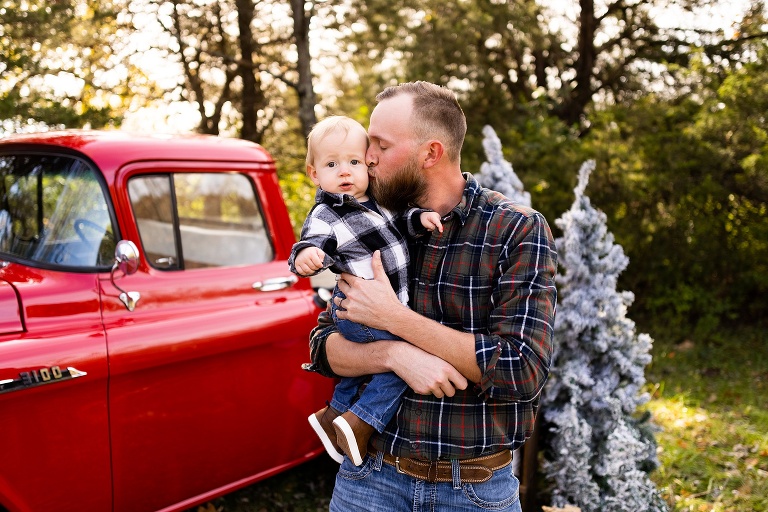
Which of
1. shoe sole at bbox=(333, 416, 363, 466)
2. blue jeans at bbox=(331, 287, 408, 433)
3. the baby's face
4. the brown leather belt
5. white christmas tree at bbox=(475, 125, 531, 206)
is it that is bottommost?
the brown leather belt

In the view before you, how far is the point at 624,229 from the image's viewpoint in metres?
8.93

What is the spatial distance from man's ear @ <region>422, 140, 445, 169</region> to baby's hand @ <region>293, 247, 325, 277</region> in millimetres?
449

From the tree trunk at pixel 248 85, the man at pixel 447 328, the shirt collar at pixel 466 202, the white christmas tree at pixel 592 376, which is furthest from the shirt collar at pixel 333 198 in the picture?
the tree trunk at pixel 248 85

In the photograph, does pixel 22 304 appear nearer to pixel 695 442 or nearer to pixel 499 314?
pixel 499 314

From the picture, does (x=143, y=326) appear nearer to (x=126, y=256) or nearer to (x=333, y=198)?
(x=126, y=256)

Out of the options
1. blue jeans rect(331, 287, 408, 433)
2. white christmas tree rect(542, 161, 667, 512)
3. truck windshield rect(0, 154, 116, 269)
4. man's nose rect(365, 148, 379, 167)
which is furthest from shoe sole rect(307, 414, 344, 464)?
white christmas tree rect(542, 161, 667, 512)

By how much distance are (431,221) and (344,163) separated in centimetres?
40

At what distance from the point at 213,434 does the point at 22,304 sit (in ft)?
3.50

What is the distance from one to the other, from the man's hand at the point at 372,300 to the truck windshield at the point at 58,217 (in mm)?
1493

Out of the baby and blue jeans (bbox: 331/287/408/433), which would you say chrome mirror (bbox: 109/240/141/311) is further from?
blue jeans (bbox: 331/287/408/433)

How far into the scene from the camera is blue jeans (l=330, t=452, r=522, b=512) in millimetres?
2127

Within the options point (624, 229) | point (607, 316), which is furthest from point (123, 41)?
point (607, 316)

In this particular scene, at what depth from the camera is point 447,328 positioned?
204cm

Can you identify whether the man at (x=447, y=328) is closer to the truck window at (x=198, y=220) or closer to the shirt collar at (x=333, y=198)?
the shirt collar at (x=333, y=198)
